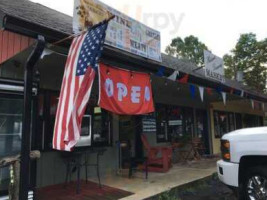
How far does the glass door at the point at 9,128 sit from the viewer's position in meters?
5.06

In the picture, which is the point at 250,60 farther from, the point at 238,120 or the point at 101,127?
the point at 101,127

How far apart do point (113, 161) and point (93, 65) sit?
205 inches

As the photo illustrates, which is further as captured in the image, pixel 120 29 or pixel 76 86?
pixel 120 29

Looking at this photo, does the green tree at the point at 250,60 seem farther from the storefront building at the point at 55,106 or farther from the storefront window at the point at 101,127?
the storefront window at the point at 101,127

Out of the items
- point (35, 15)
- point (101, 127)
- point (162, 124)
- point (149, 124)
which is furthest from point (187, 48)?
point (35, 15)

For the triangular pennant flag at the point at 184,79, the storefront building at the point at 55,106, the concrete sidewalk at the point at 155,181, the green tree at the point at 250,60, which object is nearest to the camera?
the storefront building at the point at 55,106

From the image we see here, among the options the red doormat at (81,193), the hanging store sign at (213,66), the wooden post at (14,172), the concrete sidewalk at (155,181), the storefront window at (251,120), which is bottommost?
the red doormat at (81,193)

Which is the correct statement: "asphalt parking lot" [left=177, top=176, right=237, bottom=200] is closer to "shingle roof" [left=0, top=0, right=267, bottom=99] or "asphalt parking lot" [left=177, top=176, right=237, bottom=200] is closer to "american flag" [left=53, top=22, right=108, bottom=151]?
"shingle roof" [left=0, top=0, right=267, bottom=99]

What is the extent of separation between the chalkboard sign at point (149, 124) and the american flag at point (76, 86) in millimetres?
6142

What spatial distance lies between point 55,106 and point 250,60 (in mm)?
24287

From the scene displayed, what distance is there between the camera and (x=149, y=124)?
10.2 metres

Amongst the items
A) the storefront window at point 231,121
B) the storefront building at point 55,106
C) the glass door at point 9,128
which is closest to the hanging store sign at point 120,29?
the storefront building at point 55,106

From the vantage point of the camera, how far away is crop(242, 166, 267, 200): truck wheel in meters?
4.84

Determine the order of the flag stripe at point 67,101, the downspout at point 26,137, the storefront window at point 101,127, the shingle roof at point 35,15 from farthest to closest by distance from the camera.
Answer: the storefront window at point 101,127 → the shingle roof at point 35,15 → the flag stripe at point 67,101 → the downspout at point 26,137
